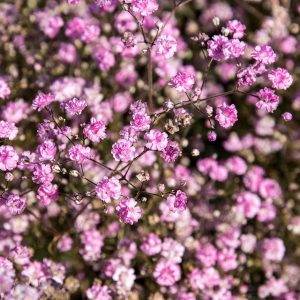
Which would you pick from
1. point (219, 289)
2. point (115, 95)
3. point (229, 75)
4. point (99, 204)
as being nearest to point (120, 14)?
point (115, 95)

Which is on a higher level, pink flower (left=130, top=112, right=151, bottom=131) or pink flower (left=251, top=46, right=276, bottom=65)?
pink flower (left=251, top=46, right=276, bottom=65)

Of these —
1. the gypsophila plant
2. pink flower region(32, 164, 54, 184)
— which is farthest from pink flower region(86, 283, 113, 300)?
pink flower region(32, 164, 54, 184)

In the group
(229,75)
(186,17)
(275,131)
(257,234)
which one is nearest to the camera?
(257,234)

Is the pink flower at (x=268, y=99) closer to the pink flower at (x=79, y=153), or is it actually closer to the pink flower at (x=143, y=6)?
the pink flower at (x=143, y=6)

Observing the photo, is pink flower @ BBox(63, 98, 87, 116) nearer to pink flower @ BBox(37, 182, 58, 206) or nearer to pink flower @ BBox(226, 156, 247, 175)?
pink flower @ BBox(37, 182, 58, 206)

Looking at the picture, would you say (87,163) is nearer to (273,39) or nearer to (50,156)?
(50,156)

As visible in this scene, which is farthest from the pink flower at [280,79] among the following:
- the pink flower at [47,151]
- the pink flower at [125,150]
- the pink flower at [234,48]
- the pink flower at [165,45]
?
the pink flower at [47,151]
